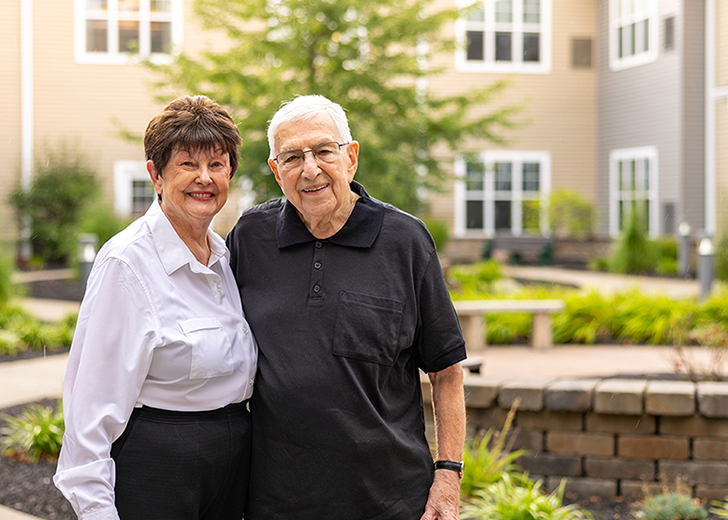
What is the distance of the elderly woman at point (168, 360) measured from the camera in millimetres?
1968

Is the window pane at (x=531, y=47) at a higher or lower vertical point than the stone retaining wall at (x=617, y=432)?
higher

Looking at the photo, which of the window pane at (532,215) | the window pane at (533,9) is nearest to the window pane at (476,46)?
the window pane at (533,9)

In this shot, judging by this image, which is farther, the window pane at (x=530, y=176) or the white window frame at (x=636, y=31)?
the window pane at (x=530, y=176)

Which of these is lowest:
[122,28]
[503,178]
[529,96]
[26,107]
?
[503,178]

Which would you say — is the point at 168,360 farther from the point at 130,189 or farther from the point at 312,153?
the point at 130,189

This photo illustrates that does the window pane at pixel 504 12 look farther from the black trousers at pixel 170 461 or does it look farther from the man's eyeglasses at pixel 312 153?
the black trousers at pixel 170 461

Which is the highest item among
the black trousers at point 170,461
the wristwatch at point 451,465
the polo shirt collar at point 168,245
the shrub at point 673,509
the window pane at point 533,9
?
the window pane at point 533,9

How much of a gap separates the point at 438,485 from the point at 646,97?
17360mm

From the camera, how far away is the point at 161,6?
61.8 feet

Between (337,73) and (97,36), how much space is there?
9.95m

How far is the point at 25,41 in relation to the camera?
1825 centimetres

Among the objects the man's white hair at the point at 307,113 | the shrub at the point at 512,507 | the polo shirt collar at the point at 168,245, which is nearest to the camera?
the polo shirt collar at the point at 168,245

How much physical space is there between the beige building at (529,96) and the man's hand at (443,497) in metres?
14.5

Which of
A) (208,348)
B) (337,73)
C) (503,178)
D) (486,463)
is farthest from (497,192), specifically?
(208,348)
